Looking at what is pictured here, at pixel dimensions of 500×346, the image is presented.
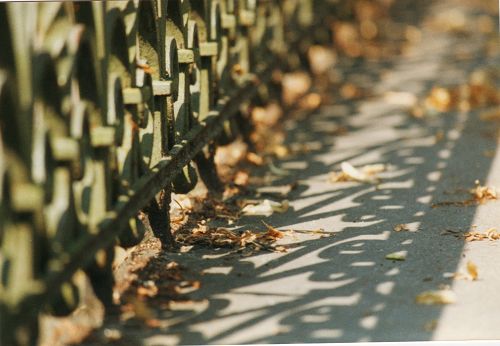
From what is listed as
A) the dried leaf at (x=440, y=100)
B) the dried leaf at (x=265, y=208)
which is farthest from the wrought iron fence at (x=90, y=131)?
the dried leaf at (x=440, y=100)

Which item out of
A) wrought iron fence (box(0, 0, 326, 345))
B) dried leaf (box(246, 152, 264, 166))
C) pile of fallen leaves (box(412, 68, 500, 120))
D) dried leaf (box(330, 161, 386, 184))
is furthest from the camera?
pile of fallen leaves (box(412, 68, 500, 120))

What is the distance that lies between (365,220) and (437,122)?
2.75m

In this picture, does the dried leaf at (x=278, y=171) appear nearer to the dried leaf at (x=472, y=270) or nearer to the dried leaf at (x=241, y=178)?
the dried leaf at (x=241, y=178)

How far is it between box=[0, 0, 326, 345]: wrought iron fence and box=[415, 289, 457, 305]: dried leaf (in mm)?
1148

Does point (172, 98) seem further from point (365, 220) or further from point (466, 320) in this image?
point (466, 320)

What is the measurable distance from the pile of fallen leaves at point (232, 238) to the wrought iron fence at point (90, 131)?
0.20 m

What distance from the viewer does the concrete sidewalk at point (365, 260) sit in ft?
11.1

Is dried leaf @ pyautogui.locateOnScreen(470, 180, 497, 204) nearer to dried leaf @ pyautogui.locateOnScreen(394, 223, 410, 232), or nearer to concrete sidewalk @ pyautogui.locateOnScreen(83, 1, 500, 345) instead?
concrete sidewalk @ pyautogui.locateOnScreen(83, 1, 500, 345)

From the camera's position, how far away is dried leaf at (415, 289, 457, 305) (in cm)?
360

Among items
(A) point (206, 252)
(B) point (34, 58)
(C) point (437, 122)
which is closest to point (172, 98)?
(A) point (206, 252)

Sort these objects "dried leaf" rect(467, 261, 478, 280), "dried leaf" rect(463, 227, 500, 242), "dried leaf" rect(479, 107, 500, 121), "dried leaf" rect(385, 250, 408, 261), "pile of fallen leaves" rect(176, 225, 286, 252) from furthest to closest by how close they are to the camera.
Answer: "dried leaf" rect(479, 107, 500, 121)
"dried leaf" rect(463, 227, 500, 242)
"pile of fallen leaves" rect(176, 225, 286, 252)
"dried leaf" rect(385, 250, 408, 261)
"dried leaf" rect(467, 261, 478, 280)

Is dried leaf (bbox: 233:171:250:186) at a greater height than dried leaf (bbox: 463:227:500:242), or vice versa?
dried leaf (bbox: 233:171:250:186)

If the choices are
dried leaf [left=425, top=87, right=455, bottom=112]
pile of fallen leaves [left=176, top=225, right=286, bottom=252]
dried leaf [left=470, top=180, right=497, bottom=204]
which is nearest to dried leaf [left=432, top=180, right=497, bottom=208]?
dried leaf [left=470, top=180, right=497, bottom=204]

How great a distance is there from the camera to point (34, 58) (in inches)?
111
